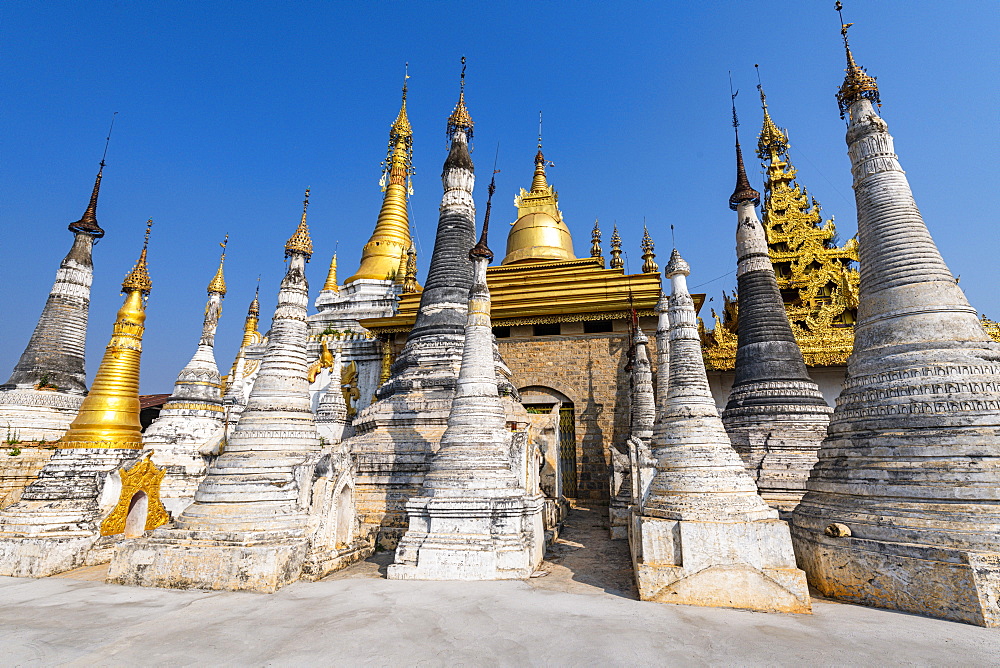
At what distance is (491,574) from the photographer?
294 inches

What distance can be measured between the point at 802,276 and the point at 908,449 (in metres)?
17.1

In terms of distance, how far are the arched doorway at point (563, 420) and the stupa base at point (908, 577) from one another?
11.4 metres

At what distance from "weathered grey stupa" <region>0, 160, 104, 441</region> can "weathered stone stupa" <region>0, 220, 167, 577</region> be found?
12.8ft

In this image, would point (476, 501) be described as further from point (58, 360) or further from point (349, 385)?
point (349, 385)

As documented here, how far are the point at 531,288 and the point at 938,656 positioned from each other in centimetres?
1822

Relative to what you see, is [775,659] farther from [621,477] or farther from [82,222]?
[82,222]

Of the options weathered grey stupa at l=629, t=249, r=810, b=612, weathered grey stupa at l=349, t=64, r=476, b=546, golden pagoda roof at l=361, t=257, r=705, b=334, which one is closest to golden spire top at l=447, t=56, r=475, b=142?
weathered grey stupa at l=349, t=64, r=476, b=546

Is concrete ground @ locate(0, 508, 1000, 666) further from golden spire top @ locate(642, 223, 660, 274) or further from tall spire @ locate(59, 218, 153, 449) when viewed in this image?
golden spire top @ locate(642, 223, 660, 274)

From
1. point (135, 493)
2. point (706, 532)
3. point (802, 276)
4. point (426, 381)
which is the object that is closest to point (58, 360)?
point (135, 493)

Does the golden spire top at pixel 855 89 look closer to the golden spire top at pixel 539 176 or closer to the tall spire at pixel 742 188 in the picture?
the tall spire at pixel 742 188

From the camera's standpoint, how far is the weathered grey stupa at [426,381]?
35.7 feet

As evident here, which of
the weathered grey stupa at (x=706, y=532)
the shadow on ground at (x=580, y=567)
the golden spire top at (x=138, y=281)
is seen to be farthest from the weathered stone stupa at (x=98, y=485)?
the weathered grey stupa at (x=706, y=532)

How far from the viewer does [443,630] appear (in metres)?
5.14

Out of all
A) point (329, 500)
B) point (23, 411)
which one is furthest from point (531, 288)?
point (23, 411)
